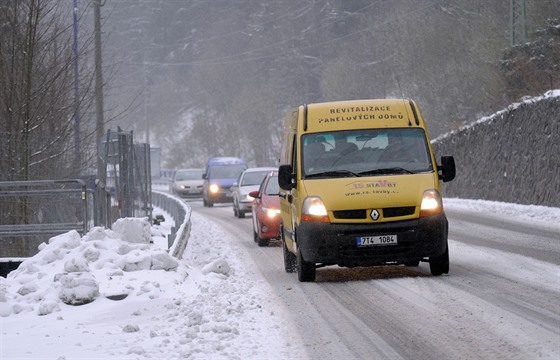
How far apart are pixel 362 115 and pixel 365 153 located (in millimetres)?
644

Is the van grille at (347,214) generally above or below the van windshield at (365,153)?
below

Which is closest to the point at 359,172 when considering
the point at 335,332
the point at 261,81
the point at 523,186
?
the point at 335,332

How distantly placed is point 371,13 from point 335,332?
3264 inches

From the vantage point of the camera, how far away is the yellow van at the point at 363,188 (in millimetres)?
13344

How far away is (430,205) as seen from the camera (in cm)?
1344

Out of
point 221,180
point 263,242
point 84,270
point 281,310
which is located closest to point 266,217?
point 263,242

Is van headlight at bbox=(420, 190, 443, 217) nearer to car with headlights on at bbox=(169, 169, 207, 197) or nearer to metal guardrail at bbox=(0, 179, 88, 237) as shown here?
metal guardrail at bbox=(0, 179, 88, 237)

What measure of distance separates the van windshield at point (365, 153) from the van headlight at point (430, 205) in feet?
1.83

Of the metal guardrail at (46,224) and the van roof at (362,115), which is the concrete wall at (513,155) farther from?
the van roof at (362,115)

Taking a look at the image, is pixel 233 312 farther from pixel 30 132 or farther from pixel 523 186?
pixel 523 186

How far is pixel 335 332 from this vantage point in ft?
31.6

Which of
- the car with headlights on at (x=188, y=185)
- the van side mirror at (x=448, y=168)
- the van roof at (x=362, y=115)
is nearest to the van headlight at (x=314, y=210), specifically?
the van roof at (x=362, y=115)

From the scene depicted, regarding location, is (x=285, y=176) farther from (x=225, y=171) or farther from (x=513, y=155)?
(x=225, y=171)

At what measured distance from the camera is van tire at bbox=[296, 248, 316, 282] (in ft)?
45.6
